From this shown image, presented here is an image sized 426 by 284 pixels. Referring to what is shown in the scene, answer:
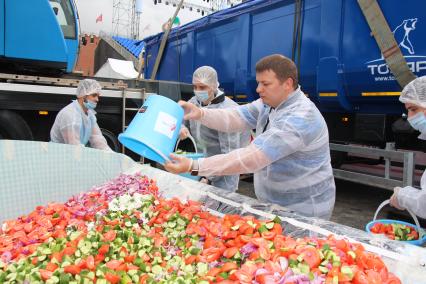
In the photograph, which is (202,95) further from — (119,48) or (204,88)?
(119,48)

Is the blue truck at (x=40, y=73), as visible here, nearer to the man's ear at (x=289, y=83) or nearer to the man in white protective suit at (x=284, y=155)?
the man in white protective suit at (x=284, y=155)

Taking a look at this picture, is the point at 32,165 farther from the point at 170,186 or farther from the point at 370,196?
the point at 370,196

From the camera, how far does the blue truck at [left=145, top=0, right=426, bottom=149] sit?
423 cm

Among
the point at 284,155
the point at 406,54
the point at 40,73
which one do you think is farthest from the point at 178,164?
the point at 40,73

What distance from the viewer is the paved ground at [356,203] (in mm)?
4633

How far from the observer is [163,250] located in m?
1.91

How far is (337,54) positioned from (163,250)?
3.79 m

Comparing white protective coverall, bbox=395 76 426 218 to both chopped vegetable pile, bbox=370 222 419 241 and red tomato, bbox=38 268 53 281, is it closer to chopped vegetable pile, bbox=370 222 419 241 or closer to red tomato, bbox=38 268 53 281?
chopped vegetable pile, bbox=370 222 419 241

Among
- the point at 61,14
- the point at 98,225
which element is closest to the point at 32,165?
the point at 98,225

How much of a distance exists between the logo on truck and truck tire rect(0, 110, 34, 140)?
4.40 metres

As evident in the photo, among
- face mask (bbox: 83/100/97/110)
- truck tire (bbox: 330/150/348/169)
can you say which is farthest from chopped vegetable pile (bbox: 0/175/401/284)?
truck tire (bbox: 330/150/348/169)

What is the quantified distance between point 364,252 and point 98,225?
4.61 ft

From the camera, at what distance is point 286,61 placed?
209 centimetres

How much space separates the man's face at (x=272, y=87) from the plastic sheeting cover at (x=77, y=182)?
0.61m
